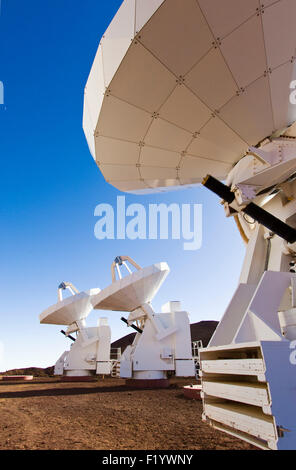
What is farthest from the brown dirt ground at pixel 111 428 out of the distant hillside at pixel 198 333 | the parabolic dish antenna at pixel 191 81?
the distant hillside at pixel 198 333

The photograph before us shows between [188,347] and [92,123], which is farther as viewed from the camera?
[188,347]

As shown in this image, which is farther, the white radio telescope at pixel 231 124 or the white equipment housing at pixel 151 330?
the white equipment housing at pixel 151 330

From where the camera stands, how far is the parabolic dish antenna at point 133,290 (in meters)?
18.2

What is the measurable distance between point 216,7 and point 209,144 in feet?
8.48

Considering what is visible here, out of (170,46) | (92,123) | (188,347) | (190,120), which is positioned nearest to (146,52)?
(170,46)

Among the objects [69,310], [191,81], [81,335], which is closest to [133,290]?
[69,310]

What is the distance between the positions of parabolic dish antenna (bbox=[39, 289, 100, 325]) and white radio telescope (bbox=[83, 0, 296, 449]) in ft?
64.5

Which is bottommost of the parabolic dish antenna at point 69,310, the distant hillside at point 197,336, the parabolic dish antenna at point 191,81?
the distant hillside at point 197,336

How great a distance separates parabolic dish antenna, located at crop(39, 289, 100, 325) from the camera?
24625mm

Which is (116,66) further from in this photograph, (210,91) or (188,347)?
(188,347)

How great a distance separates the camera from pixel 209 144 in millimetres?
6801

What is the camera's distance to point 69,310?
25.0 m

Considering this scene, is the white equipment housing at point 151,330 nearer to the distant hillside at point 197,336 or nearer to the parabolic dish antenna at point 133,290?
the parabolic dish antenna at point 133,290

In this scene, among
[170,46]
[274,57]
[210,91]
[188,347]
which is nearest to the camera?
[170,46]
